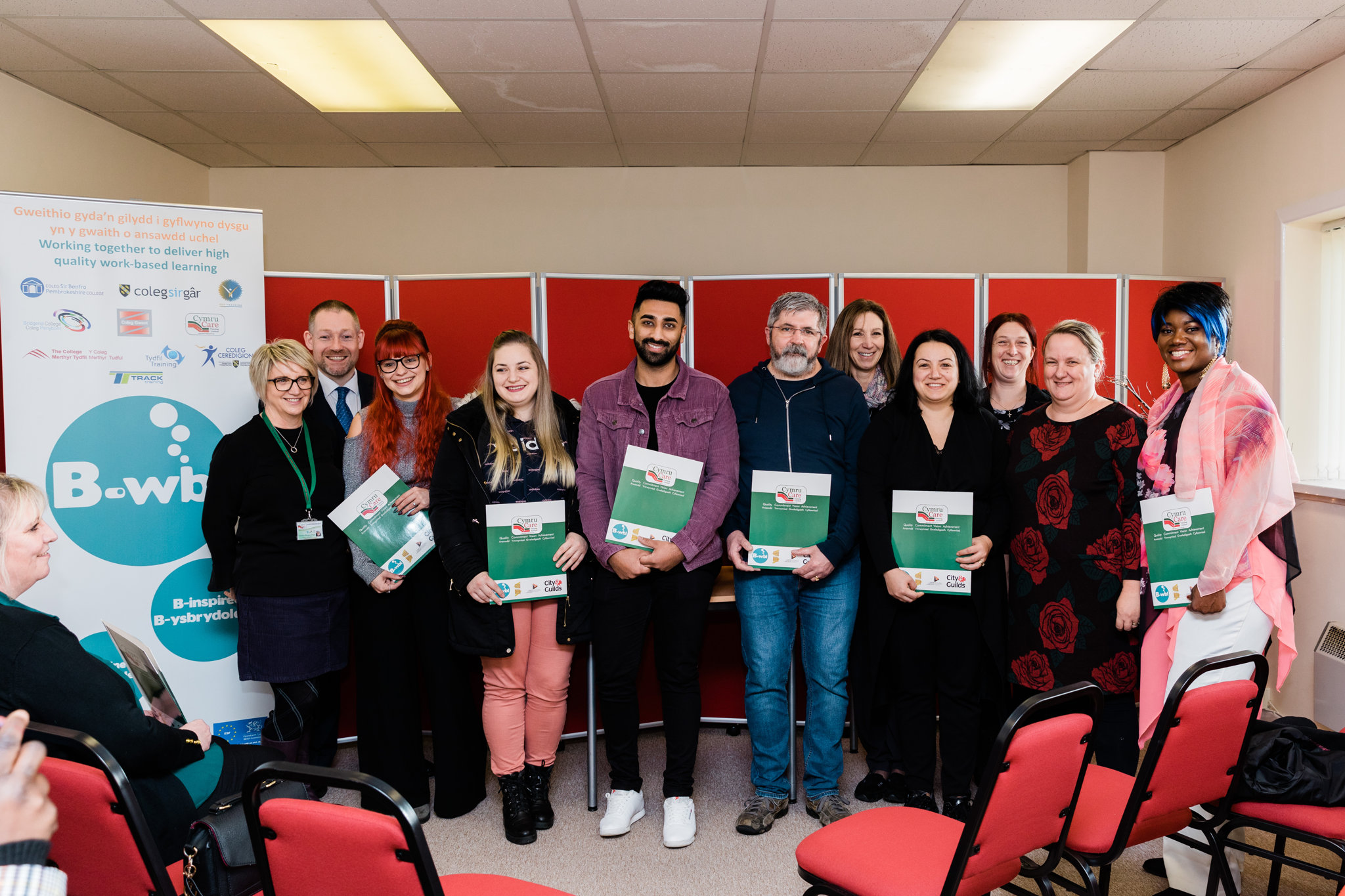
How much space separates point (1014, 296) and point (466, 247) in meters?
3.82

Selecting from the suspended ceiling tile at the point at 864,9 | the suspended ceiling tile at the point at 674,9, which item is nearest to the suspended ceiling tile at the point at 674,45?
the suspended ceiling tile at the point at 674,9

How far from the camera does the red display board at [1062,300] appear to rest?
4352 millimetres

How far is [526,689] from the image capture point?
9.49ft

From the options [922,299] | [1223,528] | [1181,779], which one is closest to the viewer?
[1181,779]

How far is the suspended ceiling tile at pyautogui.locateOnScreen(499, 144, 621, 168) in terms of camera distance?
5.41 metres

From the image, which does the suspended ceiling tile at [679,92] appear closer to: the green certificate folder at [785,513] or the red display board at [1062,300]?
the red display board at [1062,300]

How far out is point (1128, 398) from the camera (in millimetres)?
4664

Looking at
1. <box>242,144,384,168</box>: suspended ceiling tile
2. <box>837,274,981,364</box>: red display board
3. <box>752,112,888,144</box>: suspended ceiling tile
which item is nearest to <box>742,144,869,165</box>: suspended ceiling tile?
<box>752,112,888,144</box>: suspended ceiling tile

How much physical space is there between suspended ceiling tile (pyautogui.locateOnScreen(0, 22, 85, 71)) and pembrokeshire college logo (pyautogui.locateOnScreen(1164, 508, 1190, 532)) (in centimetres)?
510

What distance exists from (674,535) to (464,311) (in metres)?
1.85

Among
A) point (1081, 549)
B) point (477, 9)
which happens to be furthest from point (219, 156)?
point (1081, 549)

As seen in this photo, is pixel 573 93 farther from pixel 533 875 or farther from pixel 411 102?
pixel 533 875

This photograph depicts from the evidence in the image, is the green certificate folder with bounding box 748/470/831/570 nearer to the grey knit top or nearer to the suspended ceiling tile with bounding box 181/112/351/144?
the grey knit top

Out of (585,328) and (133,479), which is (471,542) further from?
(133,479)
